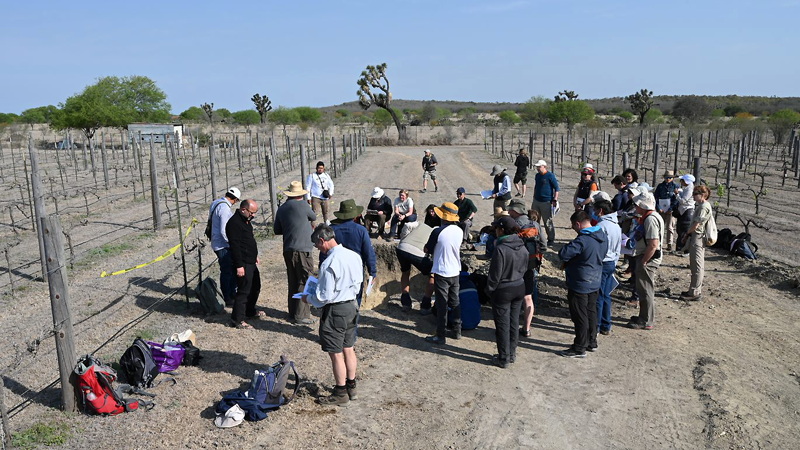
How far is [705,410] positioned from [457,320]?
2657 mm

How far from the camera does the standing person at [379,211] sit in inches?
473

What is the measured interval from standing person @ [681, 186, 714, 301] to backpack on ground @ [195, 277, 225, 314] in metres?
6.19

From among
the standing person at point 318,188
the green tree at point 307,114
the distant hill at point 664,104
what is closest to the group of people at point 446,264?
the standing person at point 318,188

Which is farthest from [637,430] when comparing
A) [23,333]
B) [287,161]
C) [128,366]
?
[287,161]

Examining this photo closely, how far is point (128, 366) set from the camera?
5664 mm

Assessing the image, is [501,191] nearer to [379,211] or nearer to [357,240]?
[379,211]

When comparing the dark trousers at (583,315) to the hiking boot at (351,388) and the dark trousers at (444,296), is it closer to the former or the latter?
the dark trousers at (444,296)

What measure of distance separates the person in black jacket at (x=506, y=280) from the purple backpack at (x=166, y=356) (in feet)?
10.3

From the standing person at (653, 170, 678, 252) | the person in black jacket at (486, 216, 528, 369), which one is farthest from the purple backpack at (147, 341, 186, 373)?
the standing person at (653, 170, 678, 252)

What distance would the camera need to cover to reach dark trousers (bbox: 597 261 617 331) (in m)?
6.78

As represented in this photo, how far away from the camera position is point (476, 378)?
5992mm

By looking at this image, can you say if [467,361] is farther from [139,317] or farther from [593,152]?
[593,152]

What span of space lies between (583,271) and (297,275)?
3.27 m

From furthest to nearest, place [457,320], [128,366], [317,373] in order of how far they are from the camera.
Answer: [457,320] < [317,373] < [128,366]
